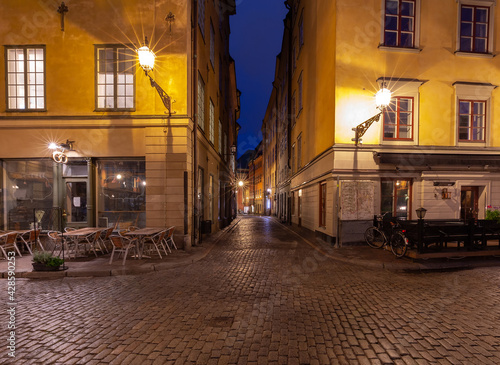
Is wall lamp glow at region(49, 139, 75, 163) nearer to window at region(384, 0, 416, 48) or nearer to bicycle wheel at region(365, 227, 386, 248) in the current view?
bicycle wheel at region(365, 227, 386, 248)

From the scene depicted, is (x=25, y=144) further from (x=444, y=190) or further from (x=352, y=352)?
(x=444, y=190)

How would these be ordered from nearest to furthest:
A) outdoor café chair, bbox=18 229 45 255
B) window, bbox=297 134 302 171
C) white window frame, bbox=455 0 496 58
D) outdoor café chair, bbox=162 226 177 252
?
1. outdoor café chair, bbox=18 229 45 255
2. outdoor café chair, bbox=162 226 177 252
3. white window frame, bbox=455 0 496 58
4. window, bbox=297 134 302 171

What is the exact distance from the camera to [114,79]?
10344 mm

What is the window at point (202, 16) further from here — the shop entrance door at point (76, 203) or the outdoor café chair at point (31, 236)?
the outdoor café chair at point (31, 236)

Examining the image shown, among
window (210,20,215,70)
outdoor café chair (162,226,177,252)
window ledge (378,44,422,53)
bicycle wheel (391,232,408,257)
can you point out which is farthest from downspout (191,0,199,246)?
window ledge (378,44,422,53)

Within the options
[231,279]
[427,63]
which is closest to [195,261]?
[231,279]

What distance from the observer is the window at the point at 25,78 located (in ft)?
34.0

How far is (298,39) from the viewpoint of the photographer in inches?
717

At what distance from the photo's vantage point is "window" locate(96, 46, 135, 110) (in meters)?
10.3

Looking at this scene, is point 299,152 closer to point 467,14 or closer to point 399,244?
point 467,14

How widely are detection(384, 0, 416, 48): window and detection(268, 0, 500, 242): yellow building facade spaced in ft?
0.13

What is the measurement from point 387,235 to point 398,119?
4982 mm

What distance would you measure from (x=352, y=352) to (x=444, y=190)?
35.5 feet

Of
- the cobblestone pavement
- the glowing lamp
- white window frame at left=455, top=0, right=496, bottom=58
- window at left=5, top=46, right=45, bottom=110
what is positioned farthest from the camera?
white window frame at left=455, top=0, right=496, bottom=58
